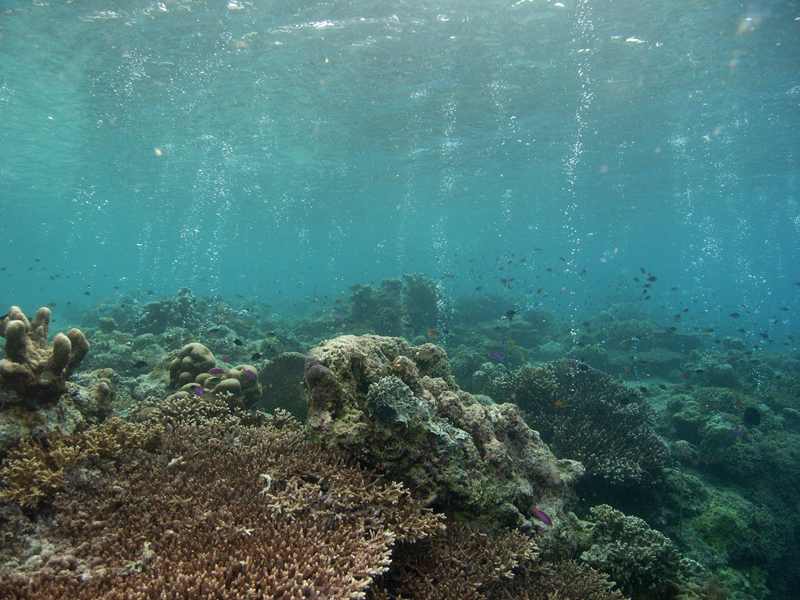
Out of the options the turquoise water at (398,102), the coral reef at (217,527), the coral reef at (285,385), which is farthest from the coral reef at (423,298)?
the coral reef at (217,527)

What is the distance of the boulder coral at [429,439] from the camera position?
11.5 ft

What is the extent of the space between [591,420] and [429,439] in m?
5.91

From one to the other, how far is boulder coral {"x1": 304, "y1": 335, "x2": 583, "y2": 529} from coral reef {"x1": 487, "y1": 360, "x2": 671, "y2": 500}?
2324 mm

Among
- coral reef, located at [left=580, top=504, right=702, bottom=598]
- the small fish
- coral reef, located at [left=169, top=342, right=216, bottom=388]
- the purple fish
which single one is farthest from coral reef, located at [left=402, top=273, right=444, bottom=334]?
the purple fish

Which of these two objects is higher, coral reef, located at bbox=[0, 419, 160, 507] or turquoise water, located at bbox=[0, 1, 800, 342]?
turquoise water, located at bbox=[0, 1, 800, 342]

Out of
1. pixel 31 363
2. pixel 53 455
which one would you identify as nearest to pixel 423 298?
pixel 31 363

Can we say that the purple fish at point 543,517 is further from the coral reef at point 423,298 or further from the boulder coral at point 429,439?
the coral reef at point 423,298

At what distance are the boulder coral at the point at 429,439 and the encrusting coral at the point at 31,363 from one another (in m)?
3.03

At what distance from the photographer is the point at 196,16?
13594 mm

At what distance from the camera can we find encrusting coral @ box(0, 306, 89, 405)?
391 cm

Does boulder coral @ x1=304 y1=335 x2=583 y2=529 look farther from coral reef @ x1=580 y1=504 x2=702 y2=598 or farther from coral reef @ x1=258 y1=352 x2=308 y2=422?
coral reef @ x1=258 y1=352 x2=308 y2=422

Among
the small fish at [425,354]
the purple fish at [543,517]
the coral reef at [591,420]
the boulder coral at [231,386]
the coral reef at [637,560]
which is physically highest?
the small fish at [425,354]

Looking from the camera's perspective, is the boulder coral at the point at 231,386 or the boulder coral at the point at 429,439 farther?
the boulder coral at the point at 231,386

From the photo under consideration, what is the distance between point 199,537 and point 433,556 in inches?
74.2
